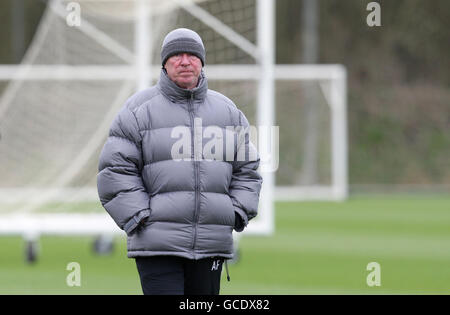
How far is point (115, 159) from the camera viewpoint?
5816 mm

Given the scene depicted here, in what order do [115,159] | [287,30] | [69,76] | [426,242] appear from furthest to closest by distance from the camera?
[287,30] → [426,242] → [69,76] → [115,159]

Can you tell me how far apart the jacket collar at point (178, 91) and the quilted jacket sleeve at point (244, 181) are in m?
0.26

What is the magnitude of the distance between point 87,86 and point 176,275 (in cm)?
925

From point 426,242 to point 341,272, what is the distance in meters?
4.14

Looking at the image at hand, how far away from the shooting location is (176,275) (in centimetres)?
584

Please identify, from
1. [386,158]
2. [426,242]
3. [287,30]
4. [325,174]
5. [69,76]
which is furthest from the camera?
[287,30]

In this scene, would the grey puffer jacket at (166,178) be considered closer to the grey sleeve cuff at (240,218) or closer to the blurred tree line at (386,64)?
the grey sleeve cuff at (240,218)

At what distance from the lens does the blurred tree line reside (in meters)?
36.8

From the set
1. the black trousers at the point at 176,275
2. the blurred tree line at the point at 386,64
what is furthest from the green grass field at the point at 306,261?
the blurred tree line at the point at 386,64

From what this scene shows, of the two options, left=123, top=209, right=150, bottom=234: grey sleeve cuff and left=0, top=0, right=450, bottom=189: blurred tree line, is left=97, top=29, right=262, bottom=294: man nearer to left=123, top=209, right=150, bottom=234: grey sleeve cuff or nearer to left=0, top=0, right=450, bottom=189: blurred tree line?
left=123, top=209, right=150, bottom=234: grey sleeve cuff

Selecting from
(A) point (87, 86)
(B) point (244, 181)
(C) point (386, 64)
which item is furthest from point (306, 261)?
(C) point (386, 64)
